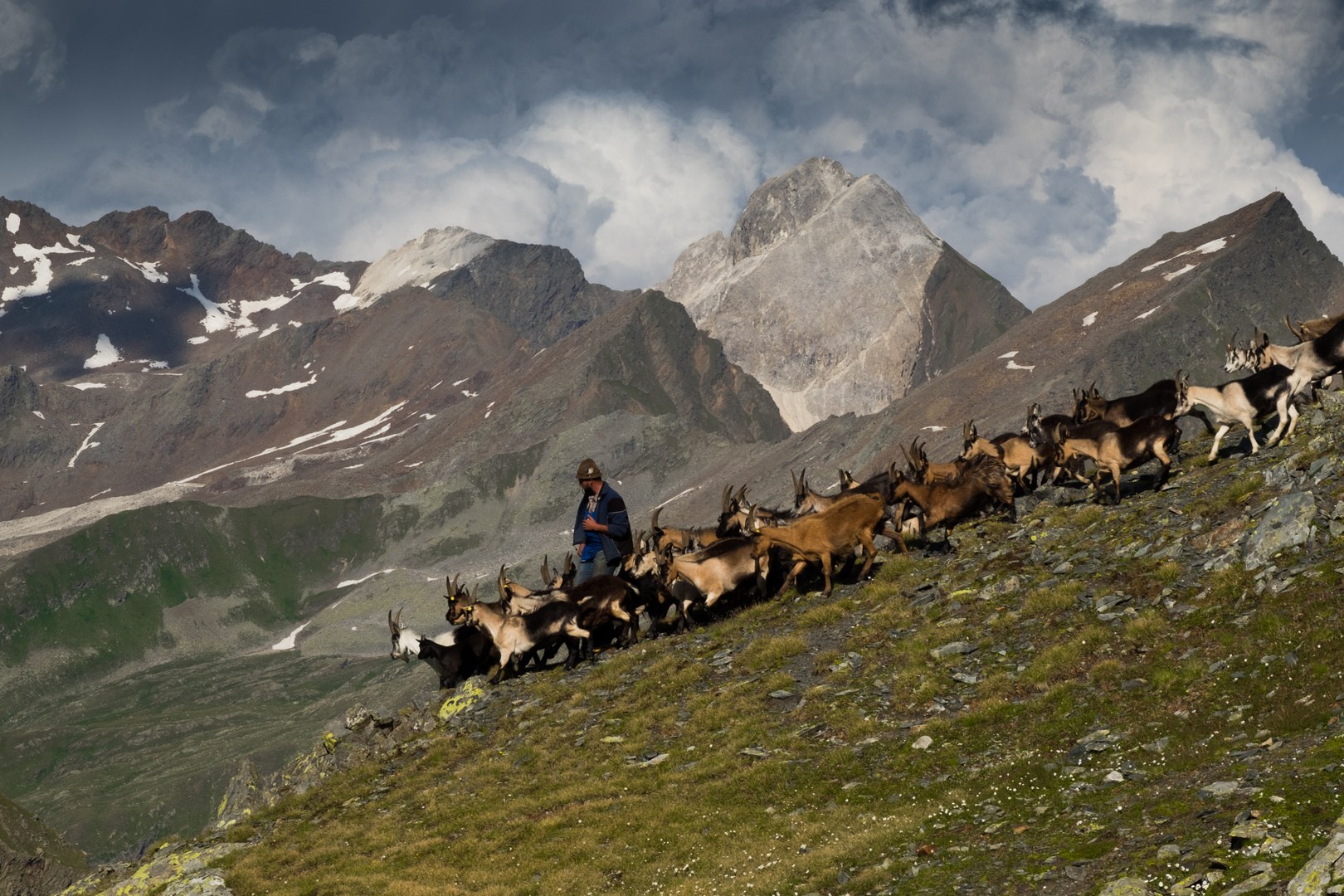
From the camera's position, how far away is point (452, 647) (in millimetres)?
29156

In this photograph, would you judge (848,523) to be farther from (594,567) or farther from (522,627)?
(522,627)

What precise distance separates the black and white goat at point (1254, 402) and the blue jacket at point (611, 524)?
15413mm

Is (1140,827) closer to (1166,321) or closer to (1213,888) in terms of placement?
(1213,888)

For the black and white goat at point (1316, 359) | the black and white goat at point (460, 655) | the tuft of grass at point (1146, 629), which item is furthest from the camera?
→ the black and white goat at point (460, 655)

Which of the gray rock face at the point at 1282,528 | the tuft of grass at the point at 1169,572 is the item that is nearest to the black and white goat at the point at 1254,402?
the gray rock face at the point at 1282,528

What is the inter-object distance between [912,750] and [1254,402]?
15.8 m

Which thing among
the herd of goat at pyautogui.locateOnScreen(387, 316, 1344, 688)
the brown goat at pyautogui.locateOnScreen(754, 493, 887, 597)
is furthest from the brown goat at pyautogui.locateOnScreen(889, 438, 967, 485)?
the brown goat at pyautogui.locateOnScreen(754, 493, 887, 597)

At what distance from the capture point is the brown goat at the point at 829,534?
24016mm

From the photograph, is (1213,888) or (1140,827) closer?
(1213,888)

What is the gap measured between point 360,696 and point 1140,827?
529 ft

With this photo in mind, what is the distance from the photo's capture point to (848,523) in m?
24.2

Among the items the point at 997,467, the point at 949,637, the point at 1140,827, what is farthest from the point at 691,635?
the point at 1140,827

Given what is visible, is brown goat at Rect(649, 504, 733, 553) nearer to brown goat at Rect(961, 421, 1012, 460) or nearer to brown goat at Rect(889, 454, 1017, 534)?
brown goat at Rect(889, 454, 1017, 534)

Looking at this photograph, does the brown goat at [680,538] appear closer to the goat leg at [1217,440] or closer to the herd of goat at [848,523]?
the herd of goat at [848,523]
